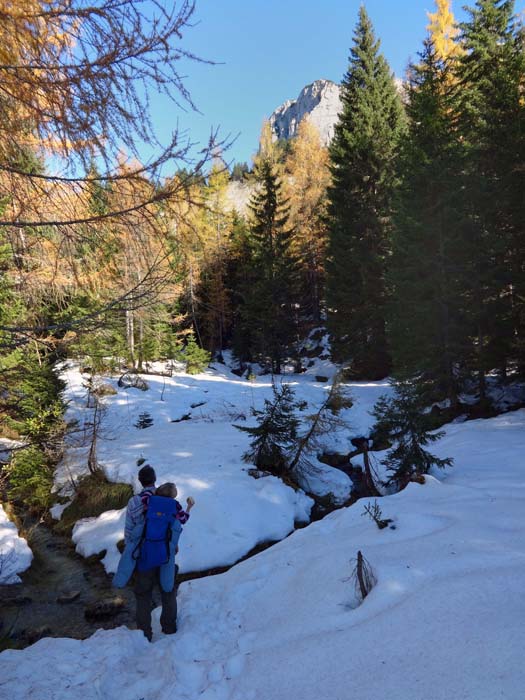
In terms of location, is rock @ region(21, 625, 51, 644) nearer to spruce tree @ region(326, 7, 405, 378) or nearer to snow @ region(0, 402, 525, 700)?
snow @ region(0, 402, 525, 700)

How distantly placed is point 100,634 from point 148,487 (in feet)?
5.72

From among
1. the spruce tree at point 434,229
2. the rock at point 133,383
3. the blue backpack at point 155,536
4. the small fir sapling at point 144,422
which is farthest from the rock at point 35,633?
the rock at point 133,383

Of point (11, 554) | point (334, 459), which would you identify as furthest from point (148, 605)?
point (334, 459)

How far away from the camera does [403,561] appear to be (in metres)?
3.89

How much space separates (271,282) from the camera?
26266 mm

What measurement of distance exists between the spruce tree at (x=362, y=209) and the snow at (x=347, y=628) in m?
16.3

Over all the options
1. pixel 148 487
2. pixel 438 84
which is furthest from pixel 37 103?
pixel 438 84

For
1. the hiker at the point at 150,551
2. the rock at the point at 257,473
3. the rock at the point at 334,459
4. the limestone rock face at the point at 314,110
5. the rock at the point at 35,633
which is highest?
the limestone rock face at the point at 314,110

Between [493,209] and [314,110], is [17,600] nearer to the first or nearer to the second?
[493,209]

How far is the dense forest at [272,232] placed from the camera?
2.63 metres

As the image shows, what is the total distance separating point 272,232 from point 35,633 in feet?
81.9

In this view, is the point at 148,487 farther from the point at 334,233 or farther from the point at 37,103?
the point at 334,233

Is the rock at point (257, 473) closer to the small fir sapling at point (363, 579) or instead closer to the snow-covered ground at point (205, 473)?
the snow-covered ground at point (205, 473)

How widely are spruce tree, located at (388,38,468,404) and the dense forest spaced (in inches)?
2.4
